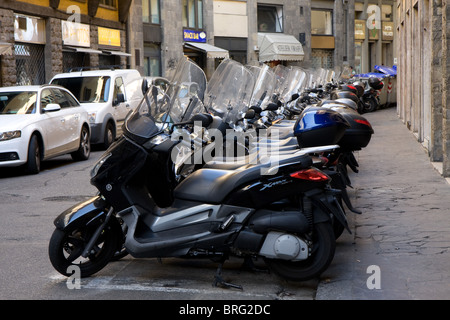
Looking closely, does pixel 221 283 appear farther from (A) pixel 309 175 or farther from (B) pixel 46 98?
(B) pixel 46 98

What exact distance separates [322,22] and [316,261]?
45.7 metres

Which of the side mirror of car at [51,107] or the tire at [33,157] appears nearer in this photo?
the tire at [33,157]

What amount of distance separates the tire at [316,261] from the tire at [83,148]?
33.7 feet

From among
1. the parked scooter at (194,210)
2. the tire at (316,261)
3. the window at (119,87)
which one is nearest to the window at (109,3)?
the window at (119,87)

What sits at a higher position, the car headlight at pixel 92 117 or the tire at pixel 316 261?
the car headlight at pixel 92 117

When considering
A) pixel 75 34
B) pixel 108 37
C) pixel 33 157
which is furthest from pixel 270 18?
pixel 33 157

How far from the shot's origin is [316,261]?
→ 5398 mm

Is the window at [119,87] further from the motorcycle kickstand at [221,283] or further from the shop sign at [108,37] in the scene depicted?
the motorcycle kickstand at [221,283]

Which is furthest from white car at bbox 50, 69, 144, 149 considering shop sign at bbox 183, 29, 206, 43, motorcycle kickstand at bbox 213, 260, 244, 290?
shop sign at bbox 183, 29, 206, 43

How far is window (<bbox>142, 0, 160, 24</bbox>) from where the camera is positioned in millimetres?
33491

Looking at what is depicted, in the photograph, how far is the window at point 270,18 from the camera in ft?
146

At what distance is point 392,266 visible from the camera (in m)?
5.87

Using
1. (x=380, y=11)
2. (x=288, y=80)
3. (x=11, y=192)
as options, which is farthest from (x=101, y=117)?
(x=380, y=11)
